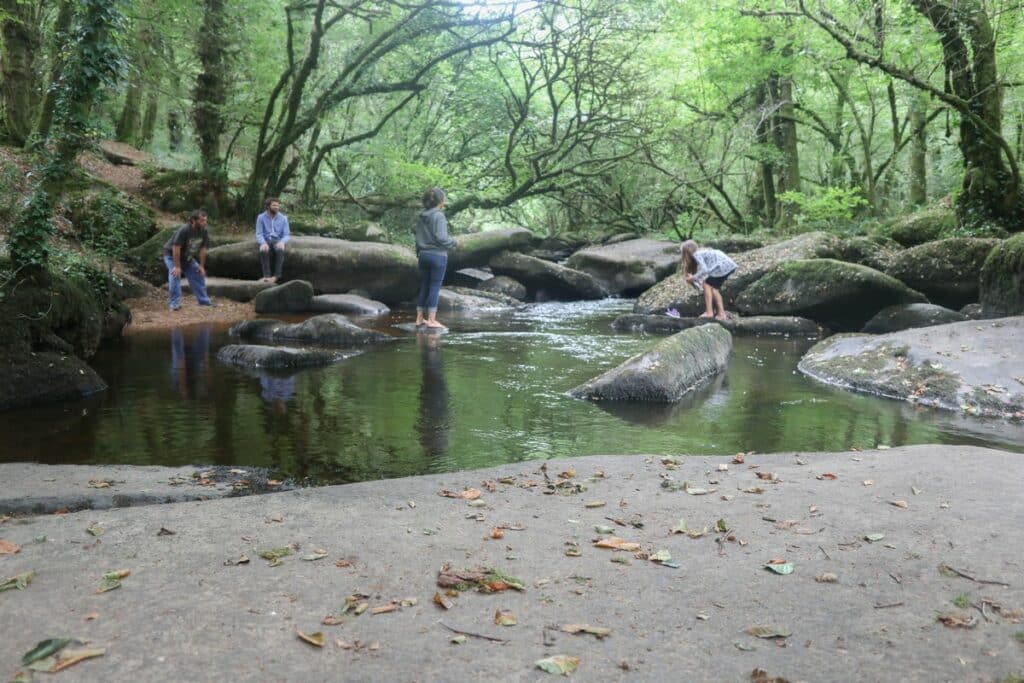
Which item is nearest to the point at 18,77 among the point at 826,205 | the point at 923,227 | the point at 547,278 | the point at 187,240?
the point at 187,240

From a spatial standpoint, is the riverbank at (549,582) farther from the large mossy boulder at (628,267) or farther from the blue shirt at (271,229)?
the large mossy boulder at (628,267)

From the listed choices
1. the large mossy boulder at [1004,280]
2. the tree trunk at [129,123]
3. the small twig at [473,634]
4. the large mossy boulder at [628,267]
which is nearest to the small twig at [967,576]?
the small twig at [473,634]

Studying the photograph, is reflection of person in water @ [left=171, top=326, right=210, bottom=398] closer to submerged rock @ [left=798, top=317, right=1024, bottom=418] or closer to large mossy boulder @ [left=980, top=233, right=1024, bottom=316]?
submerged rock @ [left=798, top=317, right=1024, bottom=418]

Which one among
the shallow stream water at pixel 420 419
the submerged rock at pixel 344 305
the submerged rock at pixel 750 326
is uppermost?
the submerged rock at pixel 344 305

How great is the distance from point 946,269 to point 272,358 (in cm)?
1102

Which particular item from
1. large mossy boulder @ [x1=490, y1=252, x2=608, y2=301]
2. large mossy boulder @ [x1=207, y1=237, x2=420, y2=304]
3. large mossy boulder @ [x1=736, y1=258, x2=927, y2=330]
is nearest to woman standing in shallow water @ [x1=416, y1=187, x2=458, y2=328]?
large mossy boulder @ [x1=207, y1=237, x2=420, y2=304]

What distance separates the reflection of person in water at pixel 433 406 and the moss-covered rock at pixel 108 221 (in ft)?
20.5

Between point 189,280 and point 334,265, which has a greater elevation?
point 334,265

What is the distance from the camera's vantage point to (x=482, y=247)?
21.3 m

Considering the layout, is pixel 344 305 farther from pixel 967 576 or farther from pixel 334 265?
pixel 967 576

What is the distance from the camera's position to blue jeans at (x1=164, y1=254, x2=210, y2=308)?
14.1 m

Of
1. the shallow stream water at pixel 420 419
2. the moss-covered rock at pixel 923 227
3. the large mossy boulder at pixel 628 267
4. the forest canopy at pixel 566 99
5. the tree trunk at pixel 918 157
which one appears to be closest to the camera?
the shallow stream water at pixel 420 419

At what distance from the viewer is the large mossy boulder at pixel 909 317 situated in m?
12.3

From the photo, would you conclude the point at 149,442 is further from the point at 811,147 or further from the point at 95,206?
the point at 811,147
